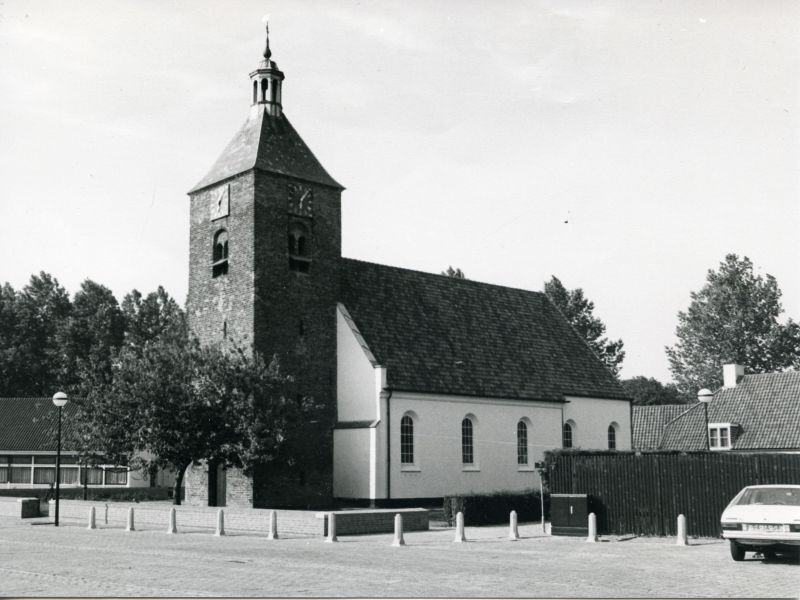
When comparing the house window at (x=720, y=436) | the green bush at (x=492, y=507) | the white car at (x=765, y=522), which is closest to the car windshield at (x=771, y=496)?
the white car at (x=765, y=522)

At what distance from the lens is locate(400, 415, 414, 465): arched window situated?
1511 inches

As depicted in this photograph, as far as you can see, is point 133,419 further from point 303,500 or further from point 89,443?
point 303,500

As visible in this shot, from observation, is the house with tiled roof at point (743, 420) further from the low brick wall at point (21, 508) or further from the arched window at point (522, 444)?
the low brick wall at point (21, 508)

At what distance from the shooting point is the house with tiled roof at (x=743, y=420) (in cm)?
5203

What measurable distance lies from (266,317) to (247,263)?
7.39 ft

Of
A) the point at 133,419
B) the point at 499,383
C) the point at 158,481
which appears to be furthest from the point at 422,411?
the point at 158,481

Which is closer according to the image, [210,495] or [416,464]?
[210,495]

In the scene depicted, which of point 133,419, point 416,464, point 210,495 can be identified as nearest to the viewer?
point 133,419

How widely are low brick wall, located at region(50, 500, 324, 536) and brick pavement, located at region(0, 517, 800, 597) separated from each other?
3.06 feet

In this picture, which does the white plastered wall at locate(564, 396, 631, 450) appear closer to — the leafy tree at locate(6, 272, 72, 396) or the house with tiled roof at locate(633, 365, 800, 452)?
the house with tiled roof at locate(633, 365, 800, 452)

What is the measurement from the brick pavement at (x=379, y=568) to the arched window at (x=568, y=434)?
19.8 m

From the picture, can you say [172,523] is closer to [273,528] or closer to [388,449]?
[273,528]

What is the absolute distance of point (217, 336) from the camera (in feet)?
124

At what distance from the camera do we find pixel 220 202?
38688 millimetres
